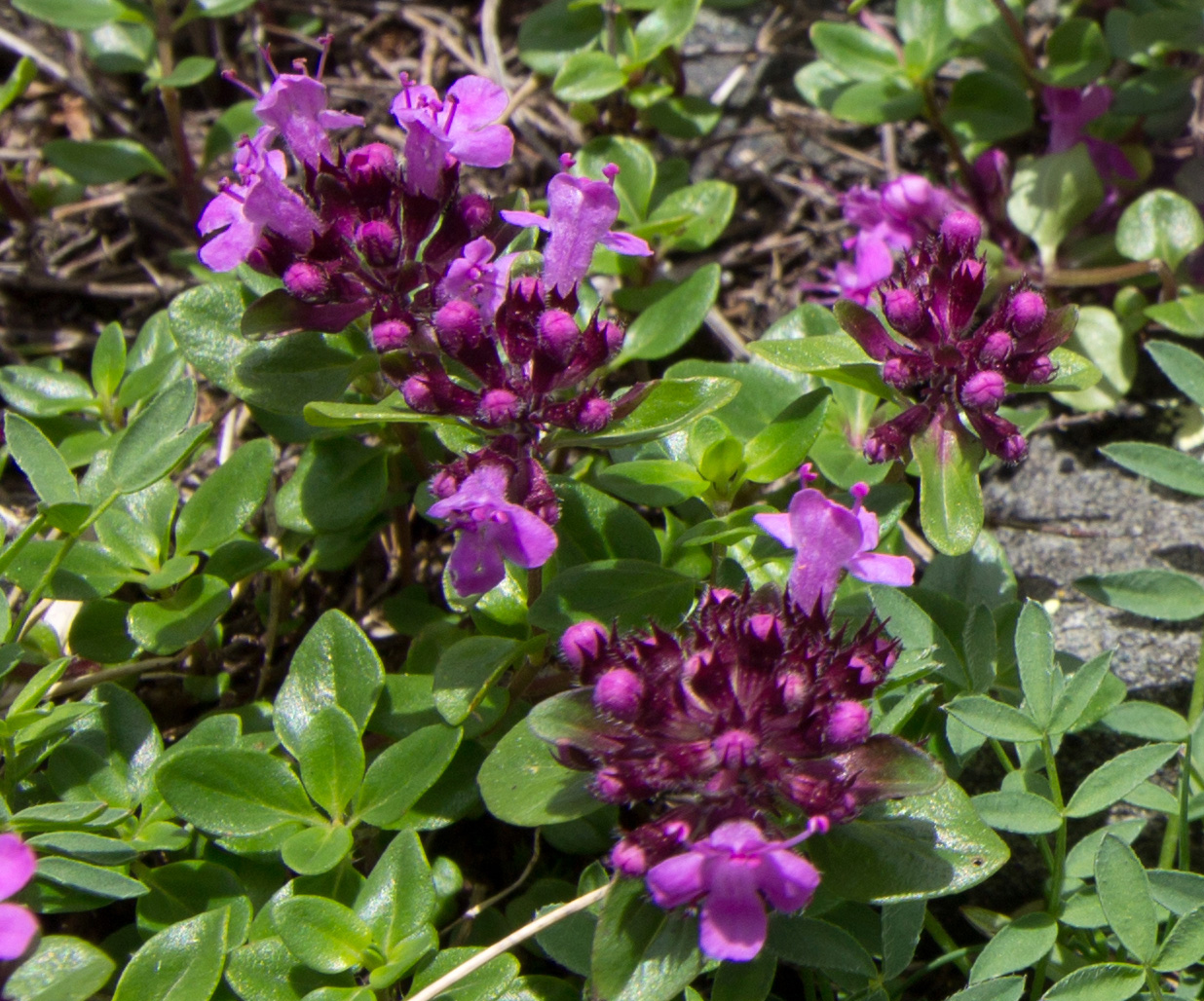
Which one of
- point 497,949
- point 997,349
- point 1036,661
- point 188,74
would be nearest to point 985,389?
point 997,349

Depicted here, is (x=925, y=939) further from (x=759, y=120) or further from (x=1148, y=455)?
(x=759, y=120)

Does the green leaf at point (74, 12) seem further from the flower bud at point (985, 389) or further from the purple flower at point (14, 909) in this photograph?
the flower bud at point (985, 389)

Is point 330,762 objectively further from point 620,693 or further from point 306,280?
point 306,280

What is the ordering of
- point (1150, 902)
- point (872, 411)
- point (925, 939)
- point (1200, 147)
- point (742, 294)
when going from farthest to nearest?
1. point (742, 294)
2. point (1200, 147)
3. point (872, 411)
4. point (925, 939)
5. point (1150, 902)

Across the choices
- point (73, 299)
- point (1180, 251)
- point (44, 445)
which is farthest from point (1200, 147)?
point (73, 299)

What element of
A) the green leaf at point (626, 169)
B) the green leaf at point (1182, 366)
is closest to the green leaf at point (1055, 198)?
the green leaf at point (1182, 366)

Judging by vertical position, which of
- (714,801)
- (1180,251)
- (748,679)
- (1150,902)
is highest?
(1180,251)
